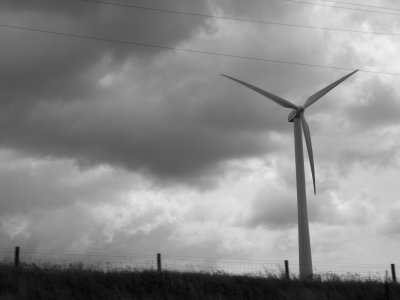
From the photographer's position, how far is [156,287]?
31.2 meters

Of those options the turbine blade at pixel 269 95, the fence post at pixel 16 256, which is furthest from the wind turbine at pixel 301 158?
the fence post at pixel 16 256

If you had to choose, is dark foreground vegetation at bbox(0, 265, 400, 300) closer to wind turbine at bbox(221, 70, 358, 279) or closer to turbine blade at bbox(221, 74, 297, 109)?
wind turbine at bbox(221, 70, 358, 279)

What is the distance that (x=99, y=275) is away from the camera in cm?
3191

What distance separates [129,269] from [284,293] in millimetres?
7580

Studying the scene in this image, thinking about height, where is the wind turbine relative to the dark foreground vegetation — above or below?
above

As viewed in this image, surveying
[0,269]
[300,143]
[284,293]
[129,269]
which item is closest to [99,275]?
[129,269]

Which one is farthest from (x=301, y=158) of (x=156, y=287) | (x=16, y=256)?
(x=16, y=256)

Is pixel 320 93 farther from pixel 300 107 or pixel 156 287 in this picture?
pixel 156 287

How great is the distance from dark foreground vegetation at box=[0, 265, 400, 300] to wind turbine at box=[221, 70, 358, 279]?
7.84 metres

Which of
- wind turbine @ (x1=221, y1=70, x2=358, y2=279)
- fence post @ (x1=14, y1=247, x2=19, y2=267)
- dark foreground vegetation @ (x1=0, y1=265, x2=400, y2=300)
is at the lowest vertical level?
dark foreground vegetation @ (x1=0, y1=265, x2=400, y2=300)

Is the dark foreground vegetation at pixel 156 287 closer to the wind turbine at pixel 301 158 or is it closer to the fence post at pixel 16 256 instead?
the fence post at pixel 16 256

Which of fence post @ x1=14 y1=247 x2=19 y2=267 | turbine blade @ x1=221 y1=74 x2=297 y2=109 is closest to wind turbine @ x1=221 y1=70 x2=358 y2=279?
turbine blade @ x1=221 y1=74 x2=297 y2=109

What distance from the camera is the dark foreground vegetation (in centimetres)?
2941

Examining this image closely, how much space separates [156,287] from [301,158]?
20.3 m
